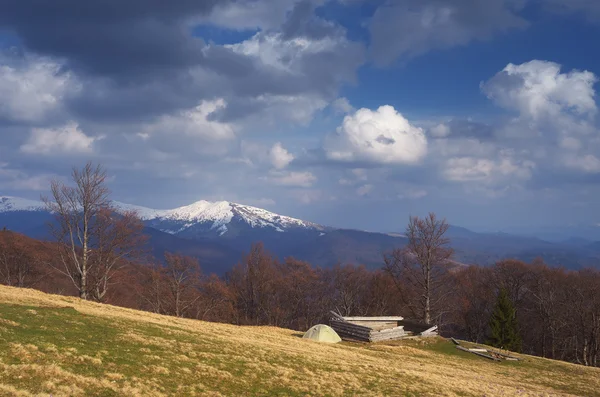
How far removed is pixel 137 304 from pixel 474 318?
217 ft

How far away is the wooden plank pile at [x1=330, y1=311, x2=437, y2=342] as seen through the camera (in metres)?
41.2

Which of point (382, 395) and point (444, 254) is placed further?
point (444, 254)

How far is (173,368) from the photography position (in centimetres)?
1642

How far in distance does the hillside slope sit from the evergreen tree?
2554 centimetres

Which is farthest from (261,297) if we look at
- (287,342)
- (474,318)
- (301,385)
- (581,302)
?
(301,385)

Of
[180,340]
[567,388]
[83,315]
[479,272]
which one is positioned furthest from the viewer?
[479,272]

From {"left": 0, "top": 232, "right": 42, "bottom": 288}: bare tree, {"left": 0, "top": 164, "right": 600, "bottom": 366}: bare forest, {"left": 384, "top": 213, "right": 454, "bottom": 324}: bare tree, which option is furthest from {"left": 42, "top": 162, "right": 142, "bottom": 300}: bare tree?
{"left": 384, "top": 213, "right": 454, "bottom": 324}: bare tree

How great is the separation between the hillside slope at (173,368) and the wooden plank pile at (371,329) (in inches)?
380

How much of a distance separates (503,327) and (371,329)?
2788 cm

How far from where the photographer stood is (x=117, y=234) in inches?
1945

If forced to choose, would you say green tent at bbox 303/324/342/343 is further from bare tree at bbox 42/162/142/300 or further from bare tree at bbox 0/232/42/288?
bare tree at bbox 0/232/42/288

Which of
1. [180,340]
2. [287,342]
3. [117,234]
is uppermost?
[117,234]

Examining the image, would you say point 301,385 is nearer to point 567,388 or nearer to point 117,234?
point 567,388

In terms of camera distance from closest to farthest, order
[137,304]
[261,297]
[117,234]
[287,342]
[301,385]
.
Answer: [301,385] < [287,342] < [117,234] < [137,304] < [261,297]
